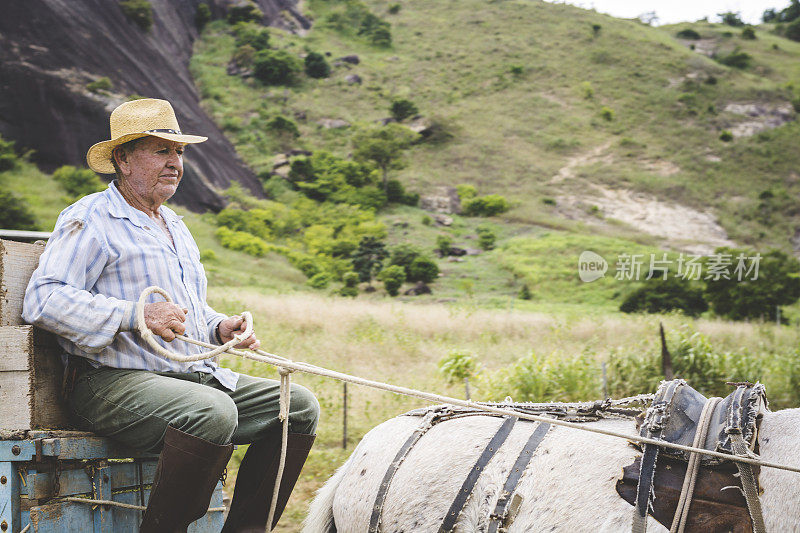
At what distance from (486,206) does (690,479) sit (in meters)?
38.3

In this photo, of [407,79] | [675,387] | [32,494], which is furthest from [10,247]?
[407,79]

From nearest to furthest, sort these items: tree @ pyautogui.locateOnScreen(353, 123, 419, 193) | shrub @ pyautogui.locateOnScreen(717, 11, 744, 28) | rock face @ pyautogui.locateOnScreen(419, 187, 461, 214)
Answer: rock face @ pyautogui.locateOnScreen(419, 187, 461, 214) → tree @ pyautogui.locateOnScreen(353, 123, 419, 193) → shrub @ pyautogui.locateOnScreen(717, 11, 744, 28)

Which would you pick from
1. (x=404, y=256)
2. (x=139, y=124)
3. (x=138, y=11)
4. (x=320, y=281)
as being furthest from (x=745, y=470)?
(x=138, y=11)

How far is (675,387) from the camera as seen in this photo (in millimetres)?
2350

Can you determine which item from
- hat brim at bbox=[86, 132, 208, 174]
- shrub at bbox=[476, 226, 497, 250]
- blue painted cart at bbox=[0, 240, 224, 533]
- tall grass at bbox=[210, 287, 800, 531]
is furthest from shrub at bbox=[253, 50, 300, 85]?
blue painted cart at bbox=[0, 240, 224, 533]

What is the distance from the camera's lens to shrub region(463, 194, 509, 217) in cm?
3959

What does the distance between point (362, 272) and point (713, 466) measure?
84.4ft

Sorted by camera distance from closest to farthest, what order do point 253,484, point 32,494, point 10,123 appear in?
1. point 32,494
2. point 253,484
3. point 10,123

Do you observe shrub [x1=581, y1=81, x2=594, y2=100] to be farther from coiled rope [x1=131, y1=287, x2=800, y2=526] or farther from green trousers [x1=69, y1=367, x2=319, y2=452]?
green trousers [x1=69, y1=367, x2=319, y2=452]

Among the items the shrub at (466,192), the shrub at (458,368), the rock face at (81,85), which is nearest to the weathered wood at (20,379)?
the shrub at (458,368)

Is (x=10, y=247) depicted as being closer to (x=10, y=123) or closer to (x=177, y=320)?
(x=177, y=320)

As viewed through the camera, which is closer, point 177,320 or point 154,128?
point 177,320

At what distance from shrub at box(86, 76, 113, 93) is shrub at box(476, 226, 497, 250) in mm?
20484

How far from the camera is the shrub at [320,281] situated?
1087 inches
